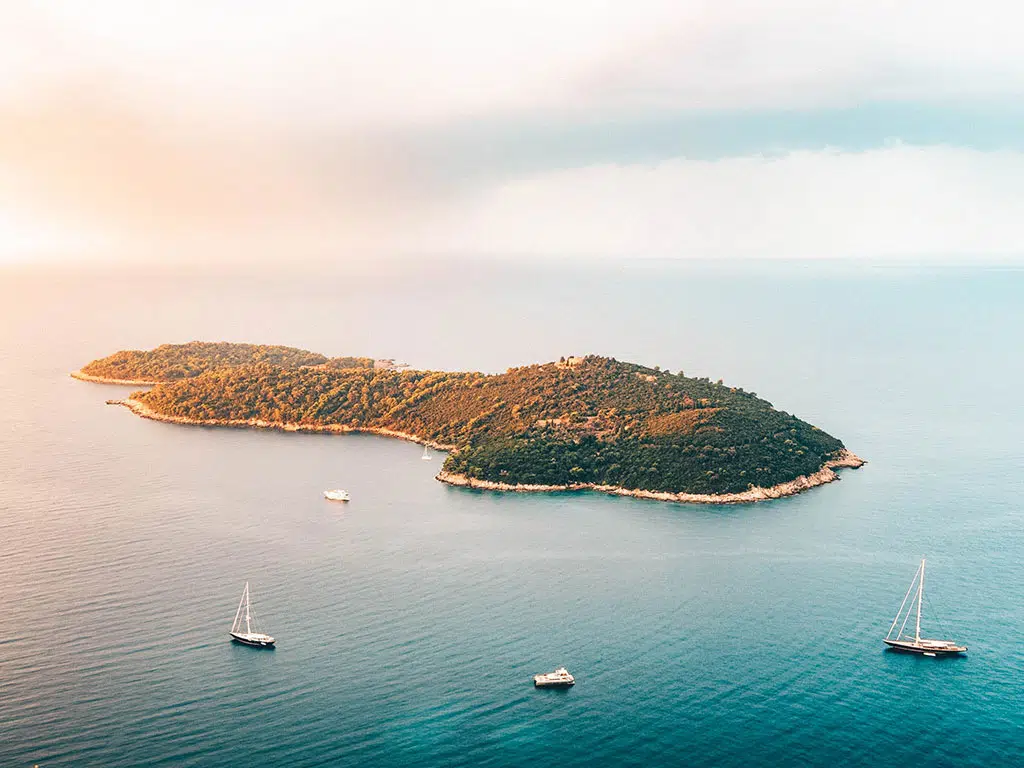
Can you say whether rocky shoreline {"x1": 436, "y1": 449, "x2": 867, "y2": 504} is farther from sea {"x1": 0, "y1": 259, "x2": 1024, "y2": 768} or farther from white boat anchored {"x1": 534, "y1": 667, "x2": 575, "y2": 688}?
white boat anchored {"x1": 534, "y1": 667, "x2": 575, "y2": 688}

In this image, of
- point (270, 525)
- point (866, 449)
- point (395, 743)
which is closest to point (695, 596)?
point (395, 743)

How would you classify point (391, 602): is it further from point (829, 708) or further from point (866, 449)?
point (866, 449)

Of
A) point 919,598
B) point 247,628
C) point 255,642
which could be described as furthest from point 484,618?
point 919,598

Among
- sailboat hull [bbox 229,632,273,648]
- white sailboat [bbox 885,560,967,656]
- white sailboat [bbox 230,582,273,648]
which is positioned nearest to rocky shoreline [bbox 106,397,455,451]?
white sailboat [bbox 230,582,273,648]

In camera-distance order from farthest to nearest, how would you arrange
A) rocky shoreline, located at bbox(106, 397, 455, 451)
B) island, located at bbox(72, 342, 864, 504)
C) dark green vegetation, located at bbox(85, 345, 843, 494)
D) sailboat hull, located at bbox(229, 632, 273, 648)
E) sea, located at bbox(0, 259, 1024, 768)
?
1. rocky shoreline, located at bbox(106, 397, 455, 451)
2. dark green vegetation, located at bbox(85, 345, 843, 494)
3. island, located at bbox(72, 342, 864, 504)
4. sailboat hull, located at bbox(229, 632, 273, 648)
5. sea, located at bbox(0, 259, 1024, 768)

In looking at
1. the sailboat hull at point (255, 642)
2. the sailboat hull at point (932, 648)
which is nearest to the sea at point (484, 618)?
the sailboat hull at point (255, 642)

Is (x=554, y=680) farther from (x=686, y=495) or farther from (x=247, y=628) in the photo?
(x=686, y=495)
